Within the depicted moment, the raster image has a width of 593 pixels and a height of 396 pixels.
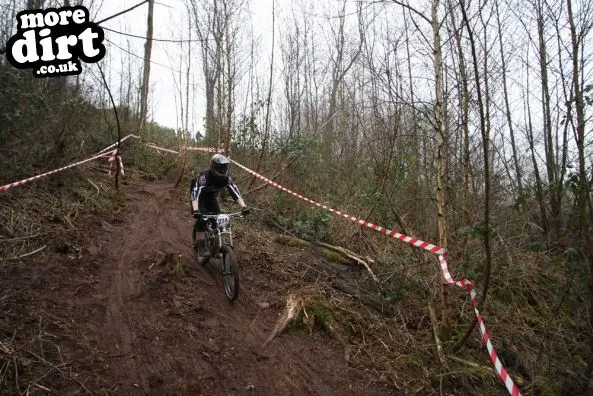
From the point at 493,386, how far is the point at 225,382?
2.89 m

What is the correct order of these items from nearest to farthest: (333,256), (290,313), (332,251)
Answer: (290,313) → (333,256) → (332,251)

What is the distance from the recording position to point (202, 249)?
20.5 ft

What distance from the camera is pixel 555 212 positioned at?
7906mm

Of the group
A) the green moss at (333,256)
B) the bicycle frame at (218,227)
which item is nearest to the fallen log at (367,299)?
the green moss at (333,256)

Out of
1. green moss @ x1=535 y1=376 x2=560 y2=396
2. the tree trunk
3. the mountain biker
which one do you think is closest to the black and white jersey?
the mountain biker

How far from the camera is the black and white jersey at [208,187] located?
591cm

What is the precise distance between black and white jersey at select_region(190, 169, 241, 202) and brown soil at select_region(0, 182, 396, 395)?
103cm

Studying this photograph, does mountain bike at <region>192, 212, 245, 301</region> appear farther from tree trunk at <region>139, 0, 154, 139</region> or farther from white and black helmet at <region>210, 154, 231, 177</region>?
tree trunk at <region>139, 0, 154, 139</region>

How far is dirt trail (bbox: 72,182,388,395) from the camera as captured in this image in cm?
389

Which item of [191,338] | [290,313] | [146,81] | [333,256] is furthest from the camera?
[146,81]

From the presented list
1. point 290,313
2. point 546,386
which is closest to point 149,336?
point 290,313

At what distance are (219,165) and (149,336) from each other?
2509mm

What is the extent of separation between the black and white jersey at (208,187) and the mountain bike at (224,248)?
0.43 m

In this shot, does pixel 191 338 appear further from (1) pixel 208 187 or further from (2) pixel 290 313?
(1) pixel 208 187
